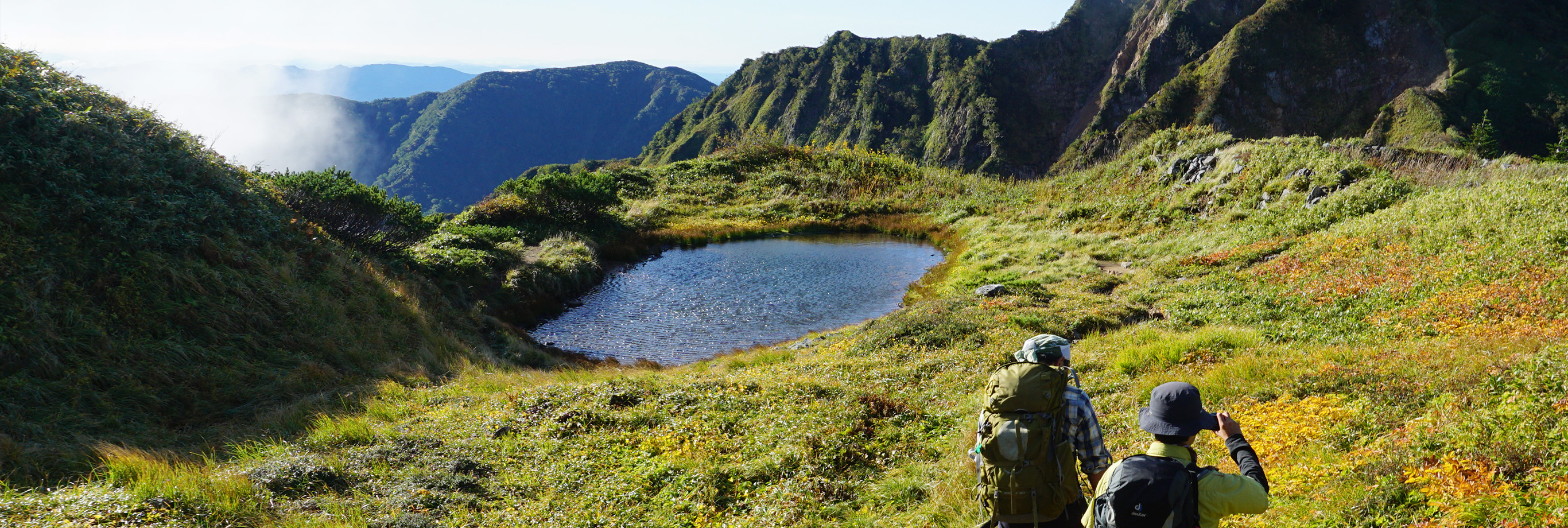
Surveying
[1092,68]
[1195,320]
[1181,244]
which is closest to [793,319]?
[1195,320]

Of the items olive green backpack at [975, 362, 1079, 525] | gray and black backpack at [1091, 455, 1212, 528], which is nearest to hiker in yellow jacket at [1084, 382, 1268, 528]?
gray and black backpack at [1091, 455, 1212, 528]

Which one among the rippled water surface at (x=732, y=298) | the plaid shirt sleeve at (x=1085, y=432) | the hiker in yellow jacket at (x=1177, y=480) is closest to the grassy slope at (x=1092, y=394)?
the plaid shirt sleeve at (x=1085, y=432)

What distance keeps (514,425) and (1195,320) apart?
40.2ft

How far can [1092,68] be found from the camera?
5022 inches

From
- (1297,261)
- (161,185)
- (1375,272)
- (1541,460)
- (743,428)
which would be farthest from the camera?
(1297,261)

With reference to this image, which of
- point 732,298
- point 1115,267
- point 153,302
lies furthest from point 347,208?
point 1115,267

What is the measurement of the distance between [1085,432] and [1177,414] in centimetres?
101

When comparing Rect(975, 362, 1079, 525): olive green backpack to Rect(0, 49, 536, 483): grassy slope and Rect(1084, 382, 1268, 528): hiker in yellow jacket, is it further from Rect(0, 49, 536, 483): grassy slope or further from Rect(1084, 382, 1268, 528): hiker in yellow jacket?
Rect(0, 49, 536, 483): grassy slope

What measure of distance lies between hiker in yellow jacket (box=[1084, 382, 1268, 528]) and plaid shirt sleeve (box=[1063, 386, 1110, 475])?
760 millimetres

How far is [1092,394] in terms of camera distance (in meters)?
8.80

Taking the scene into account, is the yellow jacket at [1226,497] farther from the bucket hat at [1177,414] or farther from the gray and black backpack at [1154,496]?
the bucket hat at [1177,414]

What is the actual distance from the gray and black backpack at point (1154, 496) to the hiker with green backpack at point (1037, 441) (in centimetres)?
73

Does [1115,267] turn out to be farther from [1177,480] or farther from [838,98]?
[838,98]

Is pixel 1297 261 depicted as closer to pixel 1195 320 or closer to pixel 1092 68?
pixel 1195 320
